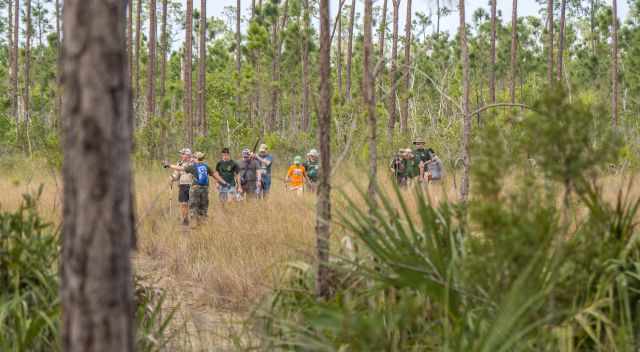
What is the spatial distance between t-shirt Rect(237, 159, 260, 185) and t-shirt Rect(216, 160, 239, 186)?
31 centimetres

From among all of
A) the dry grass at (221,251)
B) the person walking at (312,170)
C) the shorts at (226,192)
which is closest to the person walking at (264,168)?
the dry grass at (221,251)

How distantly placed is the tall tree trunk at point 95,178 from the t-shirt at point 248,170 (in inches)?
454

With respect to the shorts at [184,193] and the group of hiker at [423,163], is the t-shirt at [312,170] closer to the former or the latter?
the group of hiker at [423,163]

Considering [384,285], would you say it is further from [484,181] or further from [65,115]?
[65,115]

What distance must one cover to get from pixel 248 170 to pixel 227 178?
716 mm

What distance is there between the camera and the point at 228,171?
44.2 feet

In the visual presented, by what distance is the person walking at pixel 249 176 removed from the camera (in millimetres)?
13820

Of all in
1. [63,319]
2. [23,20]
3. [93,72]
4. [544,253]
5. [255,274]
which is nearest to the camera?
[93,72]

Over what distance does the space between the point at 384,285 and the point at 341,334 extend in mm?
380

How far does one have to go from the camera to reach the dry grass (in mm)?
7043

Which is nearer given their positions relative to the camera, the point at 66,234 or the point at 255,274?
the point at 66,234

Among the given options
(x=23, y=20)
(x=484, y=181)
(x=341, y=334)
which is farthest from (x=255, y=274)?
(x=23, y=20)

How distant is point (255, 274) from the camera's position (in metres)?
7.58

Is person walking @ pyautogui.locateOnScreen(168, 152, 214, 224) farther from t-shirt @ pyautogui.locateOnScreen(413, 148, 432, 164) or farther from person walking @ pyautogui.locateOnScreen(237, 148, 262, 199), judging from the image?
t-shirt @ pyautogui.locateOnScreen(413, 148, 432, 164)
